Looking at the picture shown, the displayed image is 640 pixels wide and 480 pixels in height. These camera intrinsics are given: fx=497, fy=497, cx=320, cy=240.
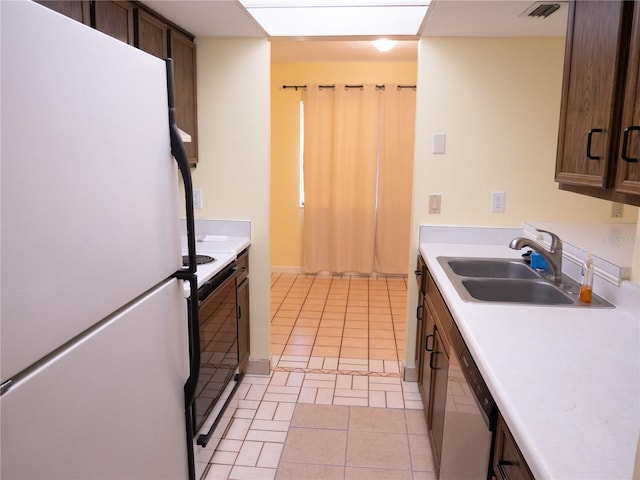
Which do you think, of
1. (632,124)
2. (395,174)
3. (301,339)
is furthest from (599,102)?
(395,174)

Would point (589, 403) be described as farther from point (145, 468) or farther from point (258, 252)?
point (258, 252)

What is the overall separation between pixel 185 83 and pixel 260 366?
180 cm

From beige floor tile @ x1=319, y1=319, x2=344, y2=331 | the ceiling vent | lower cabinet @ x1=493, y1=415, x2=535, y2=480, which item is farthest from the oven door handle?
the ceiling vent

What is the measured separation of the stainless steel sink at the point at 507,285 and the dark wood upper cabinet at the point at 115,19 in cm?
174

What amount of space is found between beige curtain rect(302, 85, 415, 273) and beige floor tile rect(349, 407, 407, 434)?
9.52 ft

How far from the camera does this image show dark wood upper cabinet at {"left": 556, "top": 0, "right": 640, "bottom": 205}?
112 cm

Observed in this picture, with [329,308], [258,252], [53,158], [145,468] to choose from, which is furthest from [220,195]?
[53,158]

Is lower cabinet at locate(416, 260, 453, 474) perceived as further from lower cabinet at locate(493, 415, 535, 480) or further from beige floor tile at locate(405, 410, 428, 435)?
lower cabinet at locate(493, 415, 535, 480)

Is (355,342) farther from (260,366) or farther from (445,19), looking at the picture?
(445,19)

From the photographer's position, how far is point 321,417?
2699 millimetres

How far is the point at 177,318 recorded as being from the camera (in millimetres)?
1216

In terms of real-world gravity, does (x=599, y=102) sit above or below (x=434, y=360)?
above

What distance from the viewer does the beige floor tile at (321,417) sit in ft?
Result: 8.61

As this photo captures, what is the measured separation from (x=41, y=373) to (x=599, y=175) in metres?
1.27
